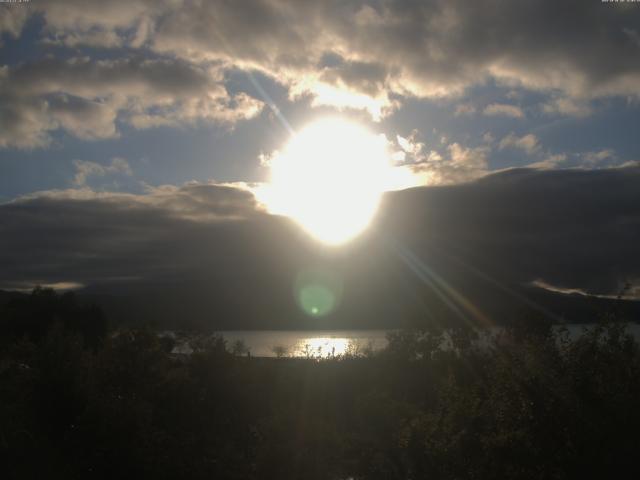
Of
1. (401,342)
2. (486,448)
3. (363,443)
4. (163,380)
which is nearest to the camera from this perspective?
(486,448)

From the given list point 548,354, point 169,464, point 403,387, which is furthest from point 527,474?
point 403,387

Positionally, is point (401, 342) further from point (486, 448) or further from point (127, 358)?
point (486, 448)

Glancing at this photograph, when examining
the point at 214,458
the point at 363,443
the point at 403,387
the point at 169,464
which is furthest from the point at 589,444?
the point at 403,387

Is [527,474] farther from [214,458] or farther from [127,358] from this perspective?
[127,358]

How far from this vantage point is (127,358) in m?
25.8

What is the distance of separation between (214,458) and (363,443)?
725 centimetres

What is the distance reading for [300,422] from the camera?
28891 millimetres

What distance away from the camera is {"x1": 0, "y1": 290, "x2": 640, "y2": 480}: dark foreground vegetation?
41.7 ft

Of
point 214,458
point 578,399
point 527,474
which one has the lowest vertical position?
point 214,458

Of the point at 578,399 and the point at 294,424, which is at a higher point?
the point at 578,399

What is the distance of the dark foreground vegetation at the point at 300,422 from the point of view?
41.7 ft

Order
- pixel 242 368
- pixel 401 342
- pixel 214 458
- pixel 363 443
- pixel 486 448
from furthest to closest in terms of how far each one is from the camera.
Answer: pixel 401 342, pixel 242 368, pixel 214 458, pixel 363 443, pixel 486 448

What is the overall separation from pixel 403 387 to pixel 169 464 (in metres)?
31.1

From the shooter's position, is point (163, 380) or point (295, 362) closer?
point (163, 380)
